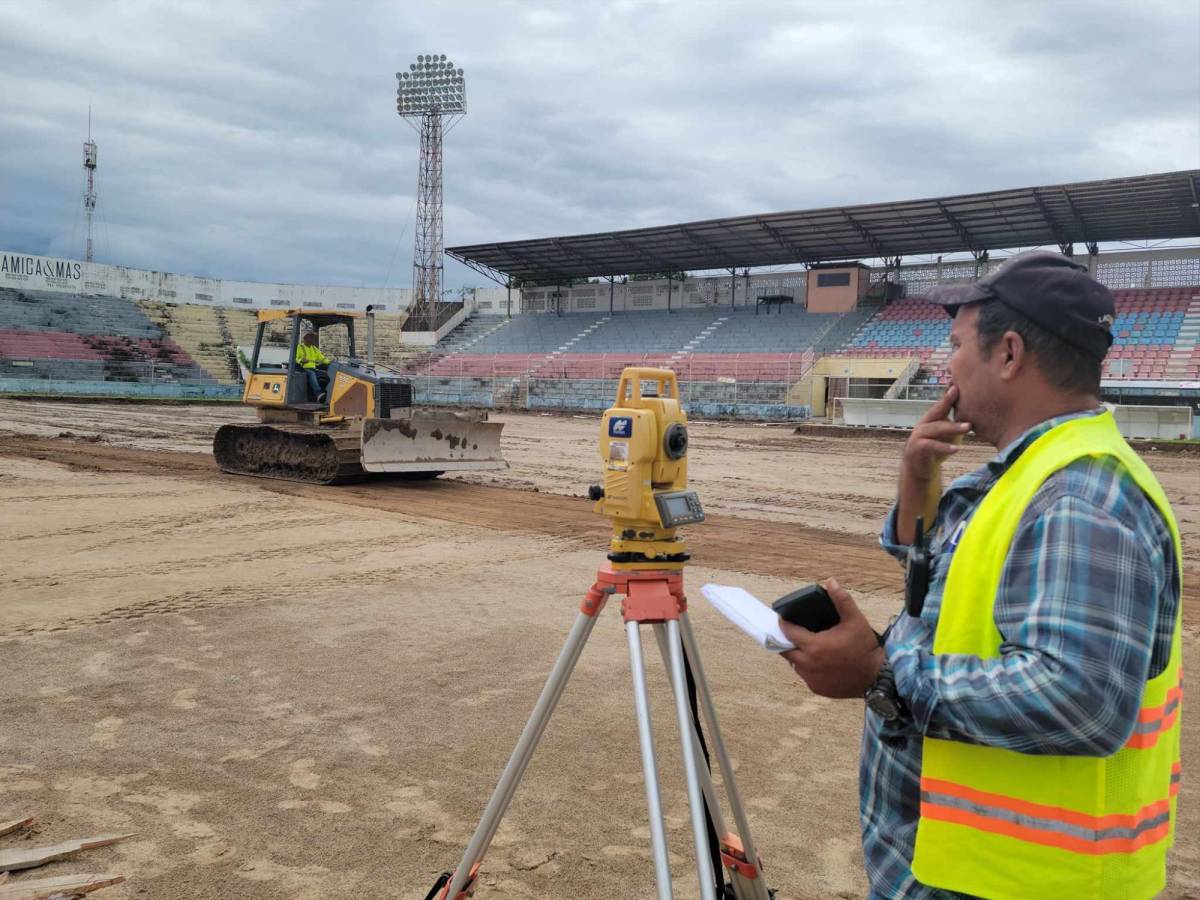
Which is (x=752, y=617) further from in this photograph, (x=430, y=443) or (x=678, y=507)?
(x=430, y=443)

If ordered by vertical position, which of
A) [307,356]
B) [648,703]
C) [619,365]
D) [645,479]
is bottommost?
[648,703]

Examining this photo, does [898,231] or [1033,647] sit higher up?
[898,231]

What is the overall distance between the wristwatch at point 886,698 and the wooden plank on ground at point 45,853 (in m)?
2.99

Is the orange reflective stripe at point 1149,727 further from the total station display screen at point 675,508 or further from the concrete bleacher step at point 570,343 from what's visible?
the concrete bleacher step at point 570,343

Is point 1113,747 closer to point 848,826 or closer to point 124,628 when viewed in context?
point 848,826

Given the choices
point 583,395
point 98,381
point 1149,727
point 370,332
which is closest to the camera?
point 1149,727

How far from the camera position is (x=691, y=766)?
2.20 m

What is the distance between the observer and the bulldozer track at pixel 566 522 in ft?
28.8

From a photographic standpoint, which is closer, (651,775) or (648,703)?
(651,775)

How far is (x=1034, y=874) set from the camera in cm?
148

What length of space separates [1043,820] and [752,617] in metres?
0.55

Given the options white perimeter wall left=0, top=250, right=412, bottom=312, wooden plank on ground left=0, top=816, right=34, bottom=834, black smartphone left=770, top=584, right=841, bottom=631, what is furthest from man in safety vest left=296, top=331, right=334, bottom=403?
white perimeter wall left=0, top=250, right=412, bottom=312

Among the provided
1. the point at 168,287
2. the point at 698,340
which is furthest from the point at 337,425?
the point at 168,287

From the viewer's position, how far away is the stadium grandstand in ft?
112
